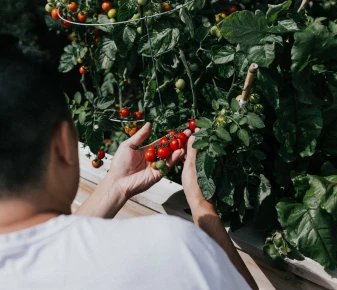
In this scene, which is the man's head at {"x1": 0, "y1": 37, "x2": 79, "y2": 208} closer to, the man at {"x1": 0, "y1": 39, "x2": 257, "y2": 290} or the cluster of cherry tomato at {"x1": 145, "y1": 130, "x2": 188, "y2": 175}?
the man at {"x1": 0, "y1": 39, "x2": 257, "y2": 290}

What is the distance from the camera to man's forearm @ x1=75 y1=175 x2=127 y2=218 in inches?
49.8

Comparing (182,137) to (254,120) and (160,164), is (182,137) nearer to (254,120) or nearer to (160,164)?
(160,164)

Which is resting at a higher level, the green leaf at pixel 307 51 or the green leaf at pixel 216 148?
the green leaf at pixel 307 51

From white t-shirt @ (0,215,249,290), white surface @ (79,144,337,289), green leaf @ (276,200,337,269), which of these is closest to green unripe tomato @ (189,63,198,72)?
white surface @ (79,144,337,289)

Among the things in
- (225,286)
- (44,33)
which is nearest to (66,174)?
(225,286)

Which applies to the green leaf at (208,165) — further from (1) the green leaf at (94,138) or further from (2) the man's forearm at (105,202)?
(1) the green leaf at (94,138)

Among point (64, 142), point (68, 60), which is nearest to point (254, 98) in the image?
point (64, 142)

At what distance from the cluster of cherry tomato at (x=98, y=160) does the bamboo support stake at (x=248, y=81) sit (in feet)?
2.08

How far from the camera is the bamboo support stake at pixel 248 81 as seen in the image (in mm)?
1099

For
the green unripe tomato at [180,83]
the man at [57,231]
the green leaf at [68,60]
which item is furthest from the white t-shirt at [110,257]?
the green leaf at [68,60]

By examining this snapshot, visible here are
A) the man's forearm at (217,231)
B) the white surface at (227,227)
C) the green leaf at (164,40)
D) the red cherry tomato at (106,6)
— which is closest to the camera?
the man's forearm at (217,231)

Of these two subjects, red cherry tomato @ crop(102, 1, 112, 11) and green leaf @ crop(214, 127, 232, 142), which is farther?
red cherry tomato @ crop(102, 1, 112, 11)

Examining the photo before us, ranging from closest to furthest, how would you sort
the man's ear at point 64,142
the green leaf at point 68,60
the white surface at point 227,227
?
the man's ear at point 64,142
the white surface at point 227,227
the green leaf at point 68,60

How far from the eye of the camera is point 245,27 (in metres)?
1.21
